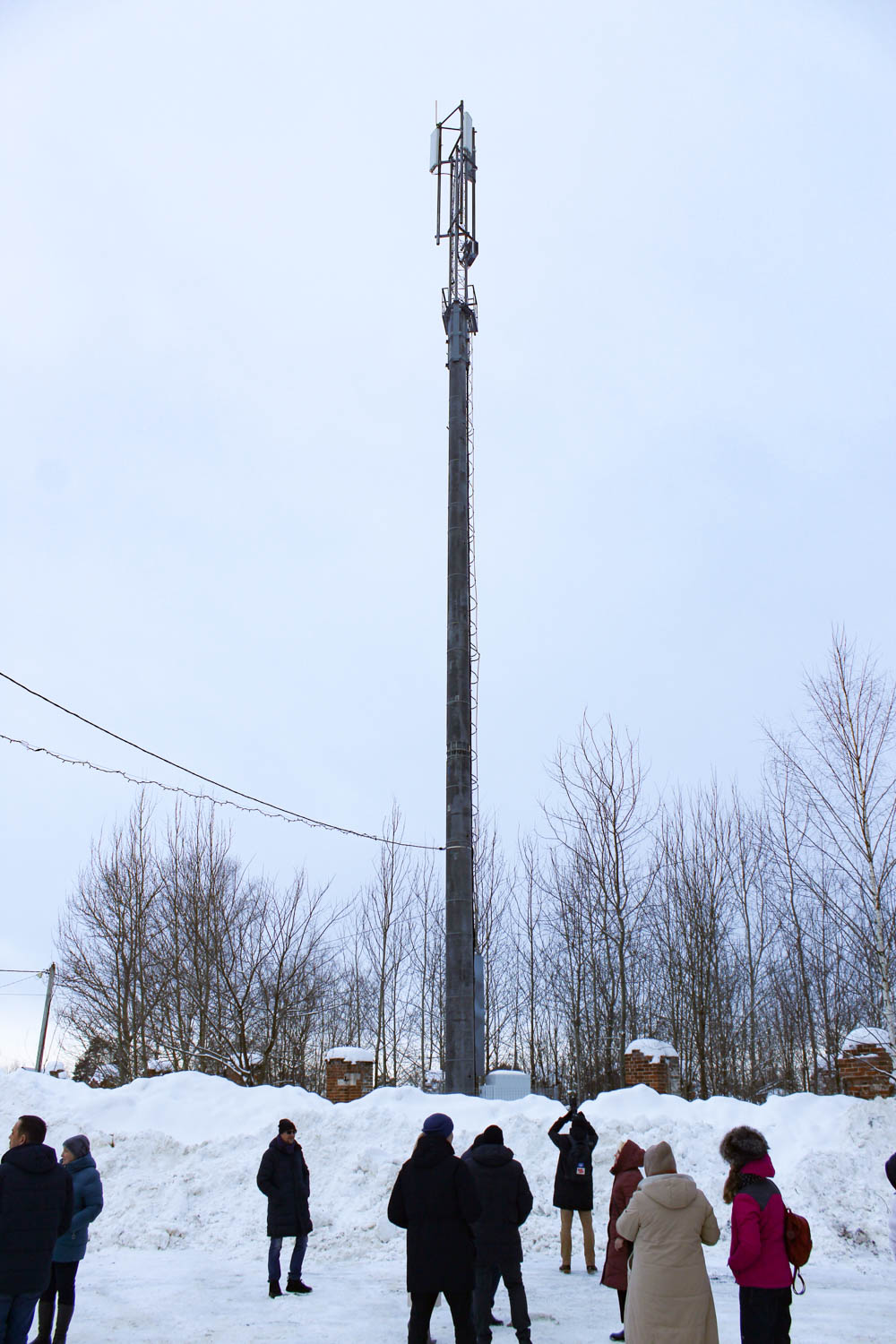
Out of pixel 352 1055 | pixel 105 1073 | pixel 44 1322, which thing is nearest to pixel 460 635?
pixel 352 1055

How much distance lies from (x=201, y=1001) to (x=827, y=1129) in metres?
19.8

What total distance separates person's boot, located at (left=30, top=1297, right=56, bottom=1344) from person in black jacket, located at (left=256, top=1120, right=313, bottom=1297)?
2134mm

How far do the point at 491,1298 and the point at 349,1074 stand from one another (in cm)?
852

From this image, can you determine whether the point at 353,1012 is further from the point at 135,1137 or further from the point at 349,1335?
the point at 349,1335

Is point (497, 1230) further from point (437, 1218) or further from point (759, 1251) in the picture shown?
point (759, 1251)

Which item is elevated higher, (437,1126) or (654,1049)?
(654,1049)

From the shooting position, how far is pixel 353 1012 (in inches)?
1344

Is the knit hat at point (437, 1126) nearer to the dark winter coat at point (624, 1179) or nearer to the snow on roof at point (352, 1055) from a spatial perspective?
the dark winter coat at point (624, 1179)

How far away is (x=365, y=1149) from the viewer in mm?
11836

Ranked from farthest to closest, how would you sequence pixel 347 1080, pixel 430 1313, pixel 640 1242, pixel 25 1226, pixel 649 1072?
pixel 649 1072 → pixel 347 1080 → pixel 430 1313 → pixel 25 1226 → pixel 640 1242

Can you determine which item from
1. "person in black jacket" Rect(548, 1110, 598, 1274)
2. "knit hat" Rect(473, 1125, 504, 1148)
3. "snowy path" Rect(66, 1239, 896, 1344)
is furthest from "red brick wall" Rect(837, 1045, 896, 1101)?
"knit hat" Rect(473, 1125, 504, 1148)

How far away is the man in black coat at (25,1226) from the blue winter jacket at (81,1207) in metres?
1.02

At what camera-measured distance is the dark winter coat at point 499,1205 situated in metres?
6.91

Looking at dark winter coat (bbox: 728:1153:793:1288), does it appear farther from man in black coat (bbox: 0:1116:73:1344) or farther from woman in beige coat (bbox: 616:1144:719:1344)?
man in black coat (bbox: 0:1116:73:1344)
